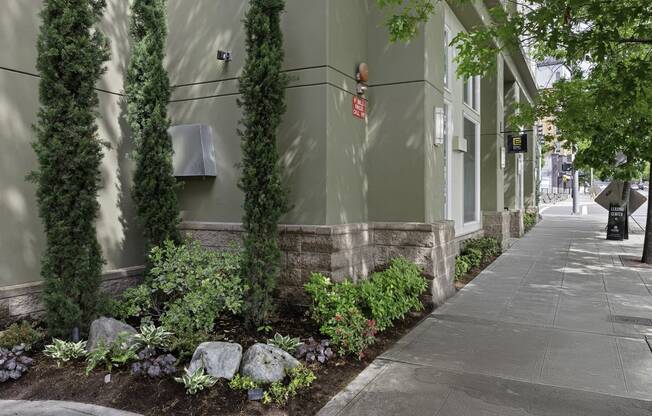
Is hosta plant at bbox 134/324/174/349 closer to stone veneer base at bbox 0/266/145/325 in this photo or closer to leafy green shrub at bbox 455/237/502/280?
stone veneer base at bbox 0/266/145/325

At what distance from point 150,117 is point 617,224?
1580 centimetres

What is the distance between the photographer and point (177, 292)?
5.59 metres

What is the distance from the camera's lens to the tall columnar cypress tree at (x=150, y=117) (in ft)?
19.2

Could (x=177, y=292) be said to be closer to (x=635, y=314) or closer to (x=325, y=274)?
(x=325, y=274)

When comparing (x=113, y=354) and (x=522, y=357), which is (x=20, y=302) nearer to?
(x=113, y=354)

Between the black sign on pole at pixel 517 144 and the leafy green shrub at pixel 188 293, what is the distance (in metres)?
11.5

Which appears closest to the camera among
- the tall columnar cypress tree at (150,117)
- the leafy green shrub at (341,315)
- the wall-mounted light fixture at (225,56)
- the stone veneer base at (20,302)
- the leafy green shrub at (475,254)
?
the leafy green shrub at (341,315)

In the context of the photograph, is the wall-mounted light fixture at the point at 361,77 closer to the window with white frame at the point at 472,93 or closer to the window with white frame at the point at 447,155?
the window with white frame at the point at 447,155

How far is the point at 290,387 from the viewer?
380 cm

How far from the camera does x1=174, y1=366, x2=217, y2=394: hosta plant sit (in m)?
3.71

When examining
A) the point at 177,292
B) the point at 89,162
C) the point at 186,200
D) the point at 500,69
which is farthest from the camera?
the point at 500,69

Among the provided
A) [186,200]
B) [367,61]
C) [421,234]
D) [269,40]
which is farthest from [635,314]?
[186,200]

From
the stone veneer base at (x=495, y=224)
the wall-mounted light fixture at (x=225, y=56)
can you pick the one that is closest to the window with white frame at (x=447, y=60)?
the wall-mounted light fixture at (x=225, y=56)

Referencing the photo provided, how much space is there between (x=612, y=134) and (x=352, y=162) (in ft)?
24.6
